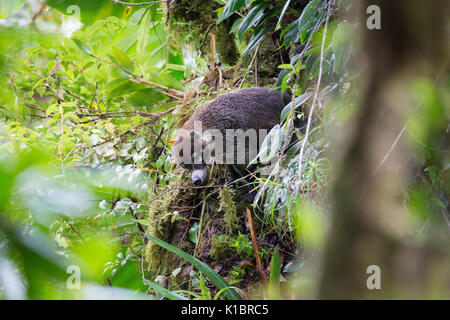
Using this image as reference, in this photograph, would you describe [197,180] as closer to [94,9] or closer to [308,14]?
[308,14]

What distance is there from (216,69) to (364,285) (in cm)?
337

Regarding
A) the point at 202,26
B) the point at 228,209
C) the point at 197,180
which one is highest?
the point at 202,26

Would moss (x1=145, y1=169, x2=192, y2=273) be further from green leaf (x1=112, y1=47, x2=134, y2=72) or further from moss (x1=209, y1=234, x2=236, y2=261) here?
green leaf (x1=112, y1=47, x2=134, y2=72)

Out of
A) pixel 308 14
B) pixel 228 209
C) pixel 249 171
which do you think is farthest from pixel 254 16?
pixel 228 209

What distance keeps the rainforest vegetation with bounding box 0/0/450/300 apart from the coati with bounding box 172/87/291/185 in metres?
0.19

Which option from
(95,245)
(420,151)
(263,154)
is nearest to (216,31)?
(263,154)

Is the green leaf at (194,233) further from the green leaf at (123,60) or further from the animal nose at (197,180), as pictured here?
the green leaf at (123,60)

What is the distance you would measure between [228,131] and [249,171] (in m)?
0.48

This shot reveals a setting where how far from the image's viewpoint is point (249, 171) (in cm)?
258

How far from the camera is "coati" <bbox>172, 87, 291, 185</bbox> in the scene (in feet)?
9.55

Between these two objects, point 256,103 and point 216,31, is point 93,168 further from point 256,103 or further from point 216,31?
point 216,31

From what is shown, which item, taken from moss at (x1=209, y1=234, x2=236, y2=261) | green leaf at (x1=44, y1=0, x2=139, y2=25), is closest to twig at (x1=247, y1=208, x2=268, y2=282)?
moss at (x1=209, y1=234, x2=236, y2=261)

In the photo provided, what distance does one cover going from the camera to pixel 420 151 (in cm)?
113

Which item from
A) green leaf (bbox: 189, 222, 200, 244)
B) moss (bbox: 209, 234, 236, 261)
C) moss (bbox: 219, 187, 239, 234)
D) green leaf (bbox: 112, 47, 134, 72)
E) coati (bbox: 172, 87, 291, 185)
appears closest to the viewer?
moss (bbox: 209, 234, 236, 261)
